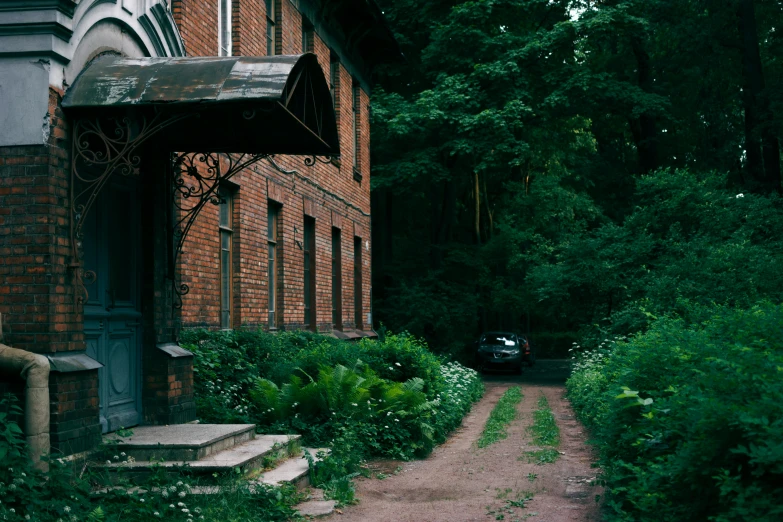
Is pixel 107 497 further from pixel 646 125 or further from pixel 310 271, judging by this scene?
pixel 646 125

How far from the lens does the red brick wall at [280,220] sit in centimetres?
1197

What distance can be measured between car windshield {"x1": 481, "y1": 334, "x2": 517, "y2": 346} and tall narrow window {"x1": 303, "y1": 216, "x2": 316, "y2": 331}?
51.9 ft

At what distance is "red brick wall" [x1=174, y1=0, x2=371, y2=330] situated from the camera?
1197 cm

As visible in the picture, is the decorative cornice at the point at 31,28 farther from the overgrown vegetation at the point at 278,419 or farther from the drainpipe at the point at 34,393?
the overgrown vegetation at the point at 278,419

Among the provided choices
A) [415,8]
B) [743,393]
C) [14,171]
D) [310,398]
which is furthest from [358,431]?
[415,8]

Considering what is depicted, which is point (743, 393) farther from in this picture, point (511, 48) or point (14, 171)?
point (511, 48)

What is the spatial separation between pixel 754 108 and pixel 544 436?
1651cm

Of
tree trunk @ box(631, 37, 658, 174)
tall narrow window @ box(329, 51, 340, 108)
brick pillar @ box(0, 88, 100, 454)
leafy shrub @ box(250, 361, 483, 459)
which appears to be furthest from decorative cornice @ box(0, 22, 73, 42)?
tree trunk @ box(631, 37, 658, 174)

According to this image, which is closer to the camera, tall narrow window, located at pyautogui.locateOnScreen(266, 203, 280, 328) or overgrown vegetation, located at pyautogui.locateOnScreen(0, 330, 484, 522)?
overgrown vegetation, located at pyautogui.locateOnScreen(0, 330, 484, 522)

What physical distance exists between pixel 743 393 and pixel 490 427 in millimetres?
10238

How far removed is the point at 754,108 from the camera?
25516 millimetres

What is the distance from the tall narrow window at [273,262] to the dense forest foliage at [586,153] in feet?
22.6

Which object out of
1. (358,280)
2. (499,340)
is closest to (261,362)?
(358,280)

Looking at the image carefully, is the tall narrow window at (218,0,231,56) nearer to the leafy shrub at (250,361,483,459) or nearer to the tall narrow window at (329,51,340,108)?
the leafy shrub at (250,361,483,459)
